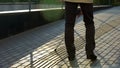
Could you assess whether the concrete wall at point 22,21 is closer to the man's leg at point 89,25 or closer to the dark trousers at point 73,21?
the dark trousers at point 73,21

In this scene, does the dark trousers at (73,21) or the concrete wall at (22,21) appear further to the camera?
the concrete wall at (22,21)

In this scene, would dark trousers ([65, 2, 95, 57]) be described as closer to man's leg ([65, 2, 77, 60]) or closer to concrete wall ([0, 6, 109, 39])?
man's leg ([65, 2, 77, 60])

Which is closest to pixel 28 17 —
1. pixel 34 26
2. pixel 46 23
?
pixel 34 26

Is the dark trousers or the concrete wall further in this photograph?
the concrete wall

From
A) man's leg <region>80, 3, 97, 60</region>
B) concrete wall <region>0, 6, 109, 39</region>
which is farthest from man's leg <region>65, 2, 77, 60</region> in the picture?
concrete wall <region>0, 6, 109, 39</region>

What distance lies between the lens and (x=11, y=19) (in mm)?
9445

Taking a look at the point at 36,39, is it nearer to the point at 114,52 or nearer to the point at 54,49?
the point at 54,49

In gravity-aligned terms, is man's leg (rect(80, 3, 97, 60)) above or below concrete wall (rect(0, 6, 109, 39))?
above

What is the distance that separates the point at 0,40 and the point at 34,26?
2221 mm

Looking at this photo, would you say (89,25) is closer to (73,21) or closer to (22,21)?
(73,21)

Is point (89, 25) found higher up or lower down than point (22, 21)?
higher up

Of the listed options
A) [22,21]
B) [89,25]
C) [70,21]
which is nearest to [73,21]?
[70,21]

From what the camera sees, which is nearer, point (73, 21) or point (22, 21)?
point (73, 21)

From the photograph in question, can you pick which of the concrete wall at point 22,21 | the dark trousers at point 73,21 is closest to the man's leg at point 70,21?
the dark trousers at point 73,21
